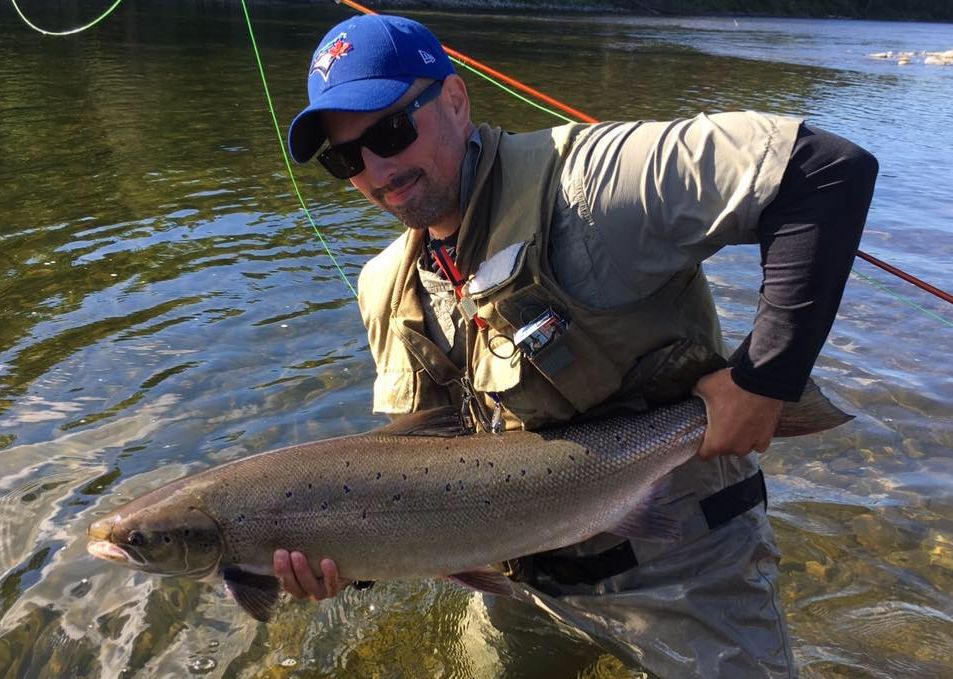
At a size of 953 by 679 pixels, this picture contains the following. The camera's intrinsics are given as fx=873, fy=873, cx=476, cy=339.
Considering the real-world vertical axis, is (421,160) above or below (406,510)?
above

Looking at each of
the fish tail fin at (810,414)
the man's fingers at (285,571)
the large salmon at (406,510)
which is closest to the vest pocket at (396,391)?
the large salmon at (406,510)

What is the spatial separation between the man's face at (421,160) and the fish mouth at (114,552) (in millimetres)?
1537

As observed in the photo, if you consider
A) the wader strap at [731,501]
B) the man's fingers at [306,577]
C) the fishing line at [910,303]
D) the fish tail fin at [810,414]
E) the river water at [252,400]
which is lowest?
the fishing line at [910,303]

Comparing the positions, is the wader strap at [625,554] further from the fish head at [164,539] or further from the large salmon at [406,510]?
the fish head at [164,539]

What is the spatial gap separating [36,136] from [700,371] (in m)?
14.0

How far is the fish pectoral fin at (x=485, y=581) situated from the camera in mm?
3135

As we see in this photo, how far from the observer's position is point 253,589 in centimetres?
310

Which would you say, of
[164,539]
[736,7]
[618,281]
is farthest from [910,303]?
[736,7]

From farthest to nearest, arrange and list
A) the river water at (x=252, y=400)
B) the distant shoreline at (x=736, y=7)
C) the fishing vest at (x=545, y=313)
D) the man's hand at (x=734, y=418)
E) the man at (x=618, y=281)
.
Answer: the distant shoreline at (x=736, y=7)
the river water at (x=252, y=400)
the fishing vest at (x=545, y=313)
the man's hand at (x=734, y=418)
the man at (x=618, y=281)

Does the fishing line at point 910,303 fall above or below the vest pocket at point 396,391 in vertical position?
below

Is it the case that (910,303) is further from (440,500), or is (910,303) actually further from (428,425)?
(440,500)

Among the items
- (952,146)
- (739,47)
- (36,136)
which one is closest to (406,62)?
(36,136)

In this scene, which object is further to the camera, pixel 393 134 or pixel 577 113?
pixel 577 113

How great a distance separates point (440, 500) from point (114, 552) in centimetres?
117
